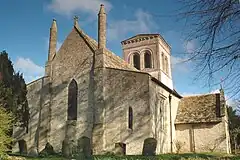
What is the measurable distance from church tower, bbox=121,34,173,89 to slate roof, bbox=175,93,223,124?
22.5ft

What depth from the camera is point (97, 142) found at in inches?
963

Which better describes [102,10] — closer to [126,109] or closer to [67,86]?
[67,86]

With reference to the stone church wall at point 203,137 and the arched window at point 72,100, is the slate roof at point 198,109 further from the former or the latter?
the arched window at point 72,100

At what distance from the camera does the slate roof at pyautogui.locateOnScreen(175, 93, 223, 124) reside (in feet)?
99.6

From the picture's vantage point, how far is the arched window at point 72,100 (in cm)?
2789

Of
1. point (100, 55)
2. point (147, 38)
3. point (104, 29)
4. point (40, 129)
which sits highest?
point (147, 38)

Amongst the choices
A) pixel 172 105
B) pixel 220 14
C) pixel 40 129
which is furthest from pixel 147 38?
pixel 220 14

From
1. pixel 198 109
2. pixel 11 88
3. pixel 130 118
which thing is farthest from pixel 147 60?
pixel 11 88

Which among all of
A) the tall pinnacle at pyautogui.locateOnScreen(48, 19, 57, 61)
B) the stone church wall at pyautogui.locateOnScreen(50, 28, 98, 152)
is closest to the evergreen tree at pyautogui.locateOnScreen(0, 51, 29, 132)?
the stone church wall at pyautogui.locateOnScreen(50, 28, 98, 152)

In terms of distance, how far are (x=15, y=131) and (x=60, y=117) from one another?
6132 millimetres

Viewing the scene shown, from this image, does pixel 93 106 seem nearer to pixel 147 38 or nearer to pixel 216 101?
pixel 216 101

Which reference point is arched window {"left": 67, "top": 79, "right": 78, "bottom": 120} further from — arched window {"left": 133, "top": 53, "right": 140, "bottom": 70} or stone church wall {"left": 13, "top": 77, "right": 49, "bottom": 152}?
arched window {"left": 133, "top": 53, "right": 140, "bottom": 70}

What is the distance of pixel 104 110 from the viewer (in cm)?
2561

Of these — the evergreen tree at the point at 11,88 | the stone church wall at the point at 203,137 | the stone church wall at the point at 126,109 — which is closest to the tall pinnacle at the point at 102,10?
the stone church wall at the point at 126,109
